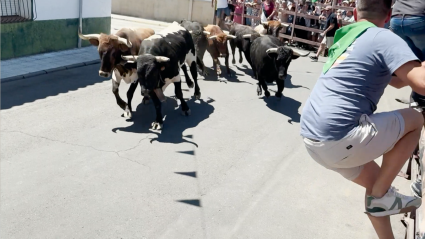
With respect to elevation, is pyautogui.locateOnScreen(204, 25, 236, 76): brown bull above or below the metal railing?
below

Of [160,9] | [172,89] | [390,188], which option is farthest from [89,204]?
[160,9]

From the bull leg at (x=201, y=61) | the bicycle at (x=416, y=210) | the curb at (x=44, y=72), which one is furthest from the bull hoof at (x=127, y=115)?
the bicycle at (x=416, y=210)

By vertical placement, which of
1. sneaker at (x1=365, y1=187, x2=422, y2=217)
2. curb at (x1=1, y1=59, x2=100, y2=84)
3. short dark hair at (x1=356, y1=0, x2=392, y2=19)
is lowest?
curb at (x1=1, y1=59, x2=100, y2=84)

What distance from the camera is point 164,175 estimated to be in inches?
220

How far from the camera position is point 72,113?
774cm

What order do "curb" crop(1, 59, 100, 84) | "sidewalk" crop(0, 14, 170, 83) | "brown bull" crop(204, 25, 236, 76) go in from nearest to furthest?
1. "curb" crop(1, 59, 100, 84)
2. "sidewalk" crop(0, 14, 170, 83)
3. "brown bull" crop(204, 25, 236, 76)

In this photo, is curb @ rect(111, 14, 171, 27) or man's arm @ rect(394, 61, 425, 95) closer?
man's arm @ rect(394, 61, 425, 95)

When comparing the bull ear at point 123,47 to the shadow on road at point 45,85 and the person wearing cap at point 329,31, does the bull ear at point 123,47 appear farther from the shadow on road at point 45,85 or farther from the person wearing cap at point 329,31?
the person wearing cap at point 329,31

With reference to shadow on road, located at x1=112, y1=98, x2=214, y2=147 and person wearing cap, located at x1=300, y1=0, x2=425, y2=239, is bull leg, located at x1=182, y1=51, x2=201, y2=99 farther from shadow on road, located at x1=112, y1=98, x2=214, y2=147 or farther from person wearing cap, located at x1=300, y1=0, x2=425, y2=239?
person wearing cap, located at x1=300, y1=0, x2=425, y2=239

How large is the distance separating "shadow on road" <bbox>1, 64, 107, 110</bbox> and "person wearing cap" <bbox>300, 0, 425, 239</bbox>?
21.2ft

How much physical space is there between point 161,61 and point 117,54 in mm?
875

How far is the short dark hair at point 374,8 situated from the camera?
3.06 meters

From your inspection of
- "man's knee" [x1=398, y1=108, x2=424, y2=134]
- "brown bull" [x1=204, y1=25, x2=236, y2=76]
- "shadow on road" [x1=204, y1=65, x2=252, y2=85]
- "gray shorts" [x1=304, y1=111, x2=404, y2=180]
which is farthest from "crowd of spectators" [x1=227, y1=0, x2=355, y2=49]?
"gray shorts" [x1=304, y1=111, x2=404, y2=180]

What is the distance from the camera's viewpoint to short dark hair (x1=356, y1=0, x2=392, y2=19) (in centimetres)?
306
